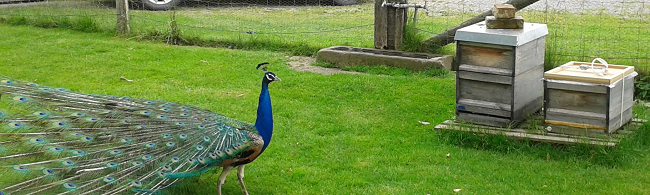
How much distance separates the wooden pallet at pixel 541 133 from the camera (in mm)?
5915

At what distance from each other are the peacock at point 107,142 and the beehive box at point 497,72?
7.26ft

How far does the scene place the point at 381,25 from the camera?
10.3m

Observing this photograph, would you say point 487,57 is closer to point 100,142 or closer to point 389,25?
point 100,142

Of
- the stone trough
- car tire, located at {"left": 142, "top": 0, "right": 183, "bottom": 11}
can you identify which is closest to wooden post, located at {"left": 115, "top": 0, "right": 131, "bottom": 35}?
car tire, located at {"left": 142, "top": 0, "right": 183, "bottom": 11}

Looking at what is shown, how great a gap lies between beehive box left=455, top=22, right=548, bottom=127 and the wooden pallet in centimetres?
13

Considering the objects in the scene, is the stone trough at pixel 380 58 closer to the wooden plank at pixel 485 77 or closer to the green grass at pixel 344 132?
the green grass at pixel 344 132

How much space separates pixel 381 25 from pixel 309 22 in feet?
11.1

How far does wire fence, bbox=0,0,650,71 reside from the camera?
10.4 meters

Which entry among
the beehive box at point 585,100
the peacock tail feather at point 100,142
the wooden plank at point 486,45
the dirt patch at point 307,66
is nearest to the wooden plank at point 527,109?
the beehive box at point 585,100

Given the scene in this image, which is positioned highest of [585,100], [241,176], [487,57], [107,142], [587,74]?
[487,57]

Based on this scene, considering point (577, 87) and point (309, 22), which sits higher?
point (309, 22)

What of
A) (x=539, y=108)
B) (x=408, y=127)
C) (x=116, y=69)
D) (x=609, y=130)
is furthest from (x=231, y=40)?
(x=609, y=130)

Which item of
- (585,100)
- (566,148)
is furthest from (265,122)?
(585,100)

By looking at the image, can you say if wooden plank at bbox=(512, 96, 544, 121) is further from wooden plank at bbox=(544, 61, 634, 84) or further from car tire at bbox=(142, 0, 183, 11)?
car tire at bbox=(142, 0, 183, 11)
